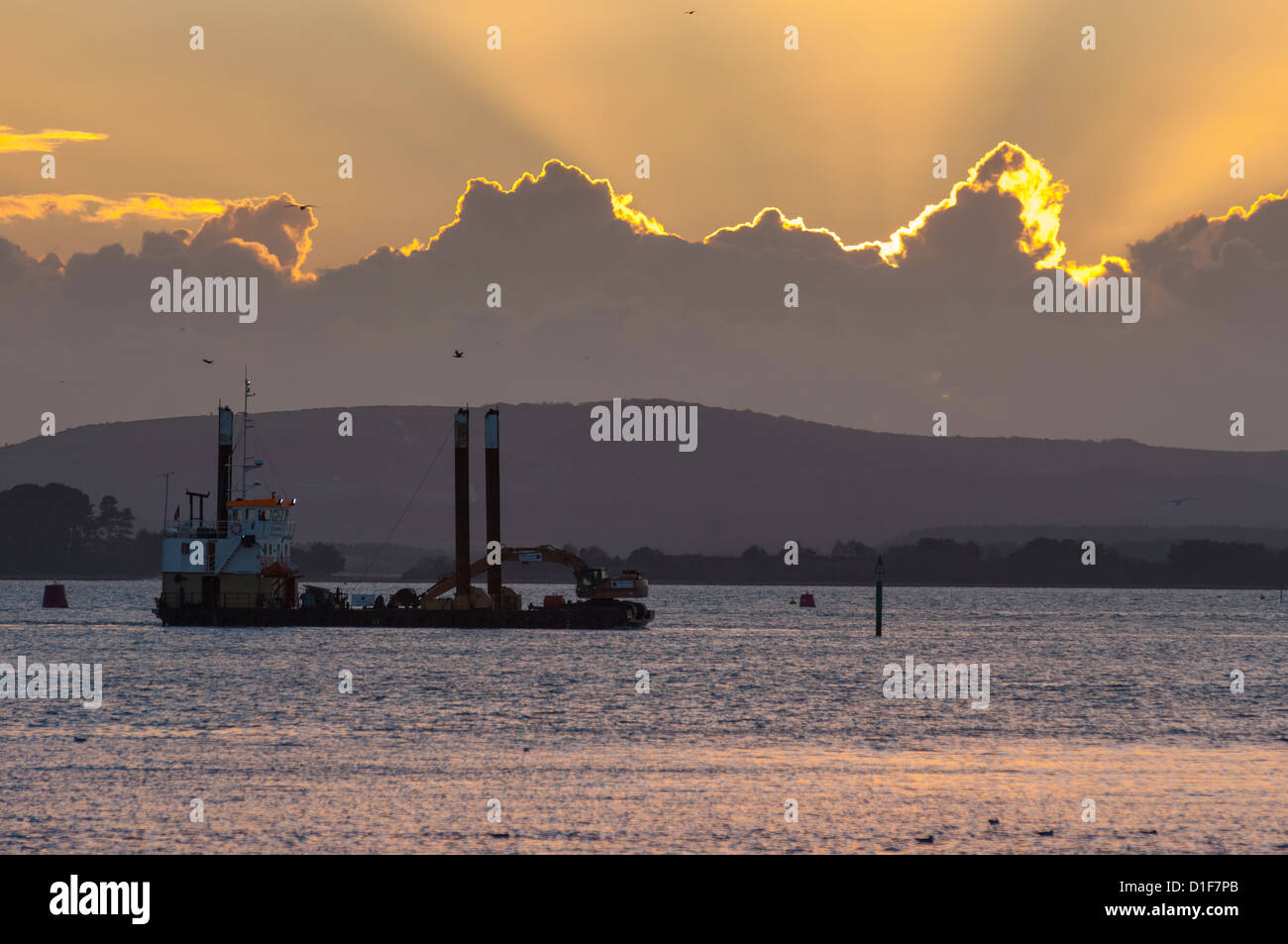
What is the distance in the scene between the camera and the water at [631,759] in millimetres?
29219

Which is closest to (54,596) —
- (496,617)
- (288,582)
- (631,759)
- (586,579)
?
(288,582)

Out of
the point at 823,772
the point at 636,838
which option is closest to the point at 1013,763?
the point at 823,772

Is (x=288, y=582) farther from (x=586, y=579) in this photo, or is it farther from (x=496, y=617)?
(x=586, y=579)

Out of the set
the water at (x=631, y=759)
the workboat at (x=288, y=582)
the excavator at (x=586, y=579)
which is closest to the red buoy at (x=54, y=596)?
the workboat at (x=288, y=582)

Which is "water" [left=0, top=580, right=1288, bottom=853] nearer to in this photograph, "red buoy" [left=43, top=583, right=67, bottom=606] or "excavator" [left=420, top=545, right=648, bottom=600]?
"excavator" [left=420, top=545, right=648, bottom=600]

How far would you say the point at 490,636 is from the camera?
123 meters

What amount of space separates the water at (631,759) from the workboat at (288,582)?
92.6ft

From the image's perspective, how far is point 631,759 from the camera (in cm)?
4119

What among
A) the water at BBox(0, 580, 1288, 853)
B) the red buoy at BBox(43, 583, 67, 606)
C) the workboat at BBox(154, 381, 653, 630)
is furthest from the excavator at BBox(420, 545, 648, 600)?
the red buoy at BBox(43, 583, 67, 606)

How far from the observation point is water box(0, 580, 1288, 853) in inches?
1150

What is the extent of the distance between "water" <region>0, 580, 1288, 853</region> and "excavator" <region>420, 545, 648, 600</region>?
39.9 meters

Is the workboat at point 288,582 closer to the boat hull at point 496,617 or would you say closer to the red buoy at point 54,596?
the boat hull at point 496,617

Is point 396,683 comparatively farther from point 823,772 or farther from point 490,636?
point 490,636
